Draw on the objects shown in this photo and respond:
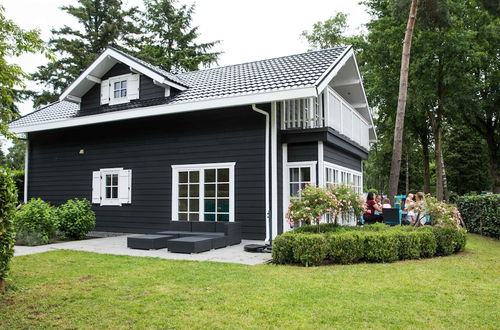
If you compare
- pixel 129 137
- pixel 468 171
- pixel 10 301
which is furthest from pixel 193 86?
pixel 468 171

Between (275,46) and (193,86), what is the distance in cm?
2950

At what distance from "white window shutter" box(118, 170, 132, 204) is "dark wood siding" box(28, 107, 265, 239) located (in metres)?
0.13

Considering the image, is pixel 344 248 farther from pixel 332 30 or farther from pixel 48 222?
pixel 332 30

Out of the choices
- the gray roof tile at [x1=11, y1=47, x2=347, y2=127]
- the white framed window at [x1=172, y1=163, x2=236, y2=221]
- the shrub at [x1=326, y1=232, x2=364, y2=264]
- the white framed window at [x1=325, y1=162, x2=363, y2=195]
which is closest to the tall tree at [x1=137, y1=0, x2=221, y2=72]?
the gray roof tile at [x1=11, y1=47, x2=347, y2=127]

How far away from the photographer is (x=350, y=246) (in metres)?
6.61

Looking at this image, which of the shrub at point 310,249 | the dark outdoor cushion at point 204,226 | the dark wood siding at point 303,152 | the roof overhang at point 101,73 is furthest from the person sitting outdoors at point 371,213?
the roof overhang at point 101,73

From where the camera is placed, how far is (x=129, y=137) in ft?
38.4

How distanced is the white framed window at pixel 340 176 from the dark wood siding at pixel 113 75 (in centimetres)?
507

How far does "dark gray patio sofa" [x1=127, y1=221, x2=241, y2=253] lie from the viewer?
792 cm

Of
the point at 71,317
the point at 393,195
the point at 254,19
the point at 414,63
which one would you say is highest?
the point at 254,19

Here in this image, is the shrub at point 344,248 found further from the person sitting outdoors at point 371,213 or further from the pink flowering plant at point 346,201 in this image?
the person sitting outdoors at point 371,213

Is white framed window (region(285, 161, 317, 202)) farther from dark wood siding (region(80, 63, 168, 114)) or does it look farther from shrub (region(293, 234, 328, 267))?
dark wood siding (region(80, 63, 168, 114))

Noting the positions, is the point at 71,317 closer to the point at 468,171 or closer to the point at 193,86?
the point at 193,86

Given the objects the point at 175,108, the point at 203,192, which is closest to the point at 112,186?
the point at 203,192
